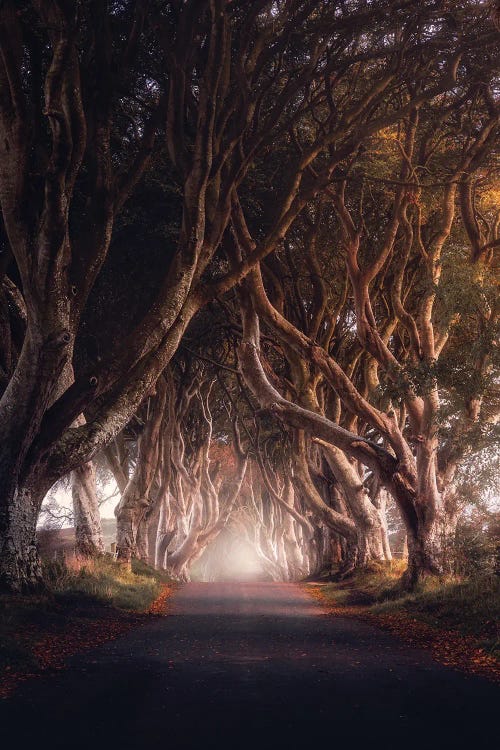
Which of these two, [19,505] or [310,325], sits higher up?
[310,325]

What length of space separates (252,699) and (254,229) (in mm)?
14209

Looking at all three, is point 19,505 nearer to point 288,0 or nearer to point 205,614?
point 205,614

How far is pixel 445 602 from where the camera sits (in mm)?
11930

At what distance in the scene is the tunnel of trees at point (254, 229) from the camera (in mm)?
10695

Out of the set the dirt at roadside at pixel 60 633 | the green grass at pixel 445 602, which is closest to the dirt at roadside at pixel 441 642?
the green grass at pixel 445 602

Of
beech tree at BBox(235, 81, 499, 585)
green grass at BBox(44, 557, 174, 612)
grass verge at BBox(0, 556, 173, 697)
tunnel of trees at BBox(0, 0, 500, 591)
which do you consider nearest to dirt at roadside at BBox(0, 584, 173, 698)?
grass verge at BBox(0, 556, 173, 697)

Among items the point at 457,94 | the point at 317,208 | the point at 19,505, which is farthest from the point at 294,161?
the point at 19,505

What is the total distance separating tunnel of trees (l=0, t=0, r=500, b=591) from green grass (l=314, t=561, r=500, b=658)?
0.97 m

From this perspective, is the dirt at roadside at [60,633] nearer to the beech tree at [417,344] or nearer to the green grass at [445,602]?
the green grass at [445,602]

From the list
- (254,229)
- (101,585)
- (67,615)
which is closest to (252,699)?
(67,615)

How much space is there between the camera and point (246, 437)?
115 ft

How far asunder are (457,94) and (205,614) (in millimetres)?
12483

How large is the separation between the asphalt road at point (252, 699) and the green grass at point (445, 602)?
1.27 metres

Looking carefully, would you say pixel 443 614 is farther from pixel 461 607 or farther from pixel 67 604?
pixel 67 604
